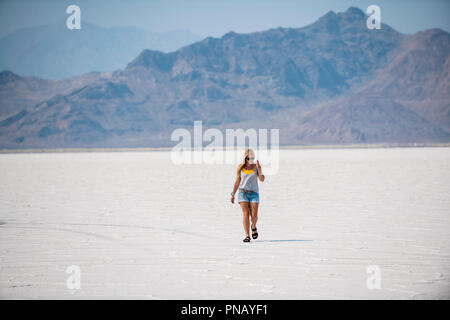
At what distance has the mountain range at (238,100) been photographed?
445ft

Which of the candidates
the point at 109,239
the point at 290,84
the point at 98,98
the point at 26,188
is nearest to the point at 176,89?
the point at 98,98

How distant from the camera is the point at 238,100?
162000 mm

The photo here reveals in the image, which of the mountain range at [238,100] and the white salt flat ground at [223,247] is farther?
the mountain range at [238,100]

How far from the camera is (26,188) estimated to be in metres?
18.7

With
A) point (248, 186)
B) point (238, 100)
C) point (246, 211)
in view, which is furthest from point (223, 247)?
point (238, 100)

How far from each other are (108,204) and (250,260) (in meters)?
7.26

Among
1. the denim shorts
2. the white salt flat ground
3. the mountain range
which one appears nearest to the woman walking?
the denim shorts

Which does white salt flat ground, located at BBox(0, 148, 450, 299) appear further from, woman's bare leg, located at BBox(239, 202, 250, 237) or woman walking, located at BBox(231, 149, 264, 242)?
woman walking, located at BBox(231, 149, 264, 242)

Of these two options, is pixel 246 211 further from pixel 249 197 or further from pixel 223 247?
pixel 223 247

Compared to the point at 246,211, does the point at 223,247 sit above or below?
below

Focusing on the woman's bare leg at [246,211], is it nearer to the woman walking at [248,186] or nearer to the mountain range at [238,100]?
the woman walking at [248,186]

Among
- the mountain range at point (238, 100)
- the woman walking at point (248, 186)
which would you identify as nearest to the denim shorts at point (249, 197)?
the woman walking at point (248, 186)

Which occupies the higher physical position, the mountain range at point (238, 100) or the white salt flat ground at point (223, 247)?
the mountain range at point (238, 100)
